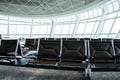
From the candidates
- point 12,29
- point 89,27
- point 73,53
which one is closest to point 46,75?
point 73,53

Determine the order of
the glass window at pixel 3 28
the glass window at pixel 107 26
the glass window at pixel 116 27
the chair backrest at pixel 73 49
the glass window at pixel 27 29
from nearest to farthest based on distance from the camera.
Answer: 1. the chair backrest at pixel 73 49
2. the glass window at pixel 116 27
3. the glass window at pixel 107 26
4. the glass window at pixel 3 28
5. the glass window at pixel 27 29

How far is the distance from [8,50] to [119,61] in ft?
9.54

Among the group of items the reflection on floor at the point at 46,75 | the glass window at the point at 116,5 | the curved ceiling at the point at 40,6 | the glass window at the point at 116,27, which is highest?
the curved ceiling at the point at 40,6

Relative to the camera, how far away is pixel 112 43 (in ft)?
14.2

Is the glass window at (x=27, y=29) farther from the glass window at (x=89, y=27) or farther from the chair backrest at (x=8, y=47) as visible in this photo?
the chair backrest at (x=8, y=47)

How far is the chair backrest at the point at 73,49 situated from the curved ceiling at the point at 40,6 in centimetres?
1444

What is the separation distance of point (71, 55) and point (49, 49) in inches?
24.0

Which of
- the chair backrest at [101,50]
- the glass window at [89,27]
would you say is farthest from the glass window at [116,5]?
the chair backrest at [101,50]

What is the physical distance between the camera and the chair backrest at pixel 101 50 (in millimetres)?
4203

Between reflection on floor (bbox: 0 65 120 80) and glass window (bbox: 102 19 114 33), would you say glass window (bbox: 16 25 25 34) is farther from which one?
reflection on floor (bbox: 0 65 120 80)

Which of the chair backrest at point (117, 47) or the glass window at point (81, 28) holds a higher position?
the glass window at point (81, 28)

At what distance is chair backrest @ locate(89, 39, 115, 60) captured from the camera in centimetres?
420

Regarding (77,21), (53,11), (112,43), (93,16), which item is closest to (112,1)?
(93,16)

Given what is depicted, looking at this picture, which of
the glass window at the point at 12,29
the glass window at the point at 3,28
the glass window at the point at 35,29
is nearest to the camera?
the glass window at the point at 3,28
